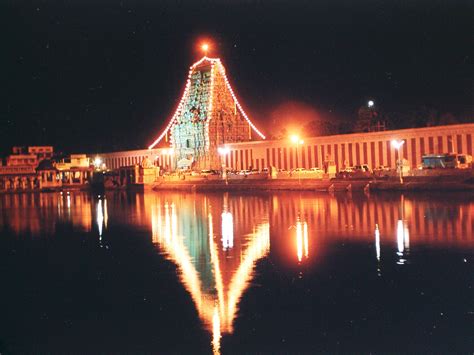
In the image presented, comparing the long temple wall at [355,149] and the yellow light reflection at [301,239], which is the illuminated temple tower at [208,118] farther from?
the yellow light reflection at [301,239]

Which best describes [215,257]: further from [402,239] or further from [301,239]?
[402,239]

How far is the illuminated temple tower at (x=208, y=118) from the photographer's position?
52469mm

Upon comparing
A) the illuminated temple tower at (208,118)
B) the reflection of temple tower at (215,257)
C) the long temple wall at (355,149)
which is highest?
the illuminated temple tower at (208,118)

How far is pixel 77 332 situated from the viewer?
6.54m

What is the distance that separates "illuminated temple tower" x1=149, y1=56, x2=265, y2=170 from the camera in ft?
172

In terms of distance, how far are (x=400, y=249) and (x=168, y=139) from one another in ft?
170

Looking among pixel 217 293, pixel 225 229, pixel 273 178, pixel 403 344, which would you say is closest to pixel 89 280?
pixel 217 293

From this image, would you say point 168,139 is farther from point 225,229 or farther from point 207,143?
point 225,229

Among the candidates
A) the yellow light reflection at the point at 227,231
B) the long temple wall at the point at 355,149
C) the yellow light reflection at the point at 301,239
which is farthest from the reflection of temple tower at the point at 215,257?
the long temple wall at the point at 355,149

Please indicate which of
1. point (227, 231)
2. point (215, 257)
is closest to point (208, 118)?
point (227, 231)

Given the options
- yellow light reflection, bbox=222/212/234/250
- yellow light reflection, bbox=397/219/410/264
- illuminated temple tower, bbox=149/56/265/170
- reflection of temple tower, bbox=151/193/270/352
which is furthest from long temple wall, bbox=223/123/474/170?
yellow light reflection, bbox=397/219/410/264

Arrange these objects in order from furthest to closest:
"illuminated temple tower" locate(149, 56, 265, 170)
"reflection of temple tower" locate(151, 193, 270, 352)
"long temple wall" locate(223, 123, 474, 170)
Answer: "illuminated temple tower" locate(149, 56, 265, 170) → "long temple wall" locate(223, 123, 474, 170) → "reflection of temple tower" locate(151, 193, 270, 352)

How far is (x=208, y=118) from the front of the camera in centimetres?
5203

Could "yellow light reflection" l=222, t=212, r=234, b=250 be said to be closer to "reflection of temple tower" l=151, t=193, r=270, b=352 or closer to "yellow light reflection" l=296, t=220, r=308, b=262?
"reflection of temple tower" l=151, t=193, r=270, b=352
